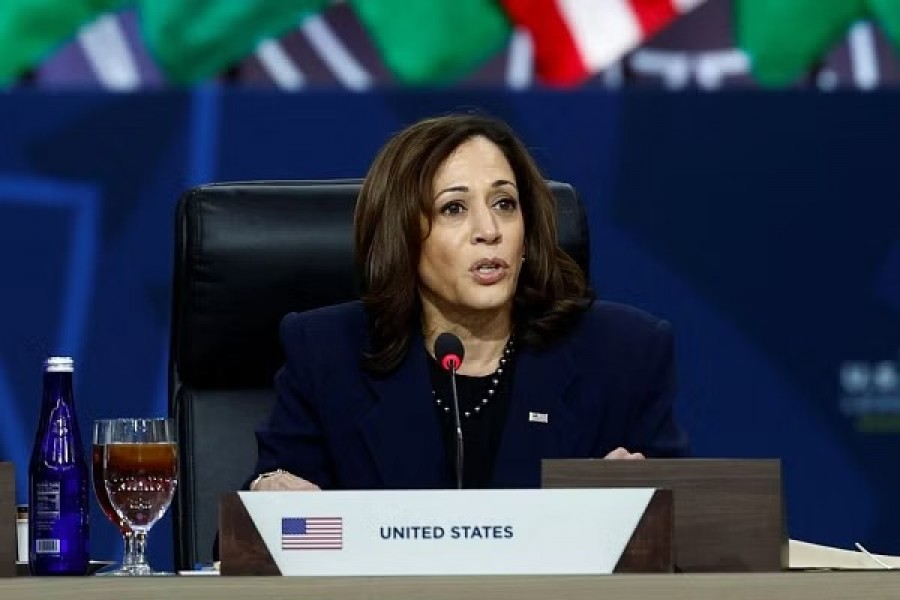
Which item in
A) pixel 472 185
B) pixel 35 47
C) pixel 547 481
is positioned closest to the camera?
pixel 547 481

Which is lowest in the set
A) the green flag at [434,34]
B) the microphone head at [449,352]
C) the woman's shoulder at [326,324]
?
the microphone head at [449,352]

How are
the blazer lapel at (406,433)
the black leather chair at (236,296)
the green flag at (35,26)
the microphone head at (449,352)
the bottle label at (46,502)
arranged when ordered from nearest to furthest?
the bottle label at (46,502) < the microphone head at (449,352) < the blazer lapel at (406,433) < the black leather chair at (236,296) < the green flag at (35,26)

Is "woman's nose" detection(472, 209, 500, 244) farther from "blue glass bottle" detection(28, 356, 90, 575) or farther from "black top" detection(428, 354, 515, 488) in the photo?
"blue glass bottle" detection(28, 356, 90, 575)

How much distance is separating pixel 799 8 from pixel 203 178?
122 cm

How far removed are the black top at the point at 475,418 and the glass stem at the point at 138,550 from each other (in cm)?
62

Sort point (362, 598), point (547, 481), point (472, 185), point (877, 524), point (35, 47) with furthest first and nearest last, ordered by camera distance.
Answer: point (35, 47) < point (877, 524) < point (472, 185) < point (547, 481) < point (362, 598)

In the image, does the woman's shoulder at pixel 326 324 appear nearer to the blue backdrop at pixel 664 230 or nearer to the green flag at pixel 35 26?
the blue backdrop at pixel 664 230

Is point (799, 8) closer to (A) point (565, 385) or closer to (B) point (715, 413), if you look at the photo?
(B) point (715, 413)

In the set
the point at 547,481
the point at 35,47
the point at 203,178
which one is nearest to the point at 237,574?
the point at 547,481

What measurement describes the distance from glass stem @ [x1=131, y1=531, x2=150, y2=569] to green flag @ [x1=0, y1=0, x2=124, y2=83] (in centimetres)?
194

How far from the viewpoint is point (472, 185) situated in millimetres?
2295

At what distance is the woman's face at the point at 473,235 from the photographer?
7.35ft

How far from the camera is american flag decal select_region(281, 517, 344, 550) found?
4.66ft

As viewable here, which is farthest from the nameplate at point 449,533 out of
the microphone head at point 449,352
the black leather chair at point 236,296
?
the black leather chair at point 236,296
